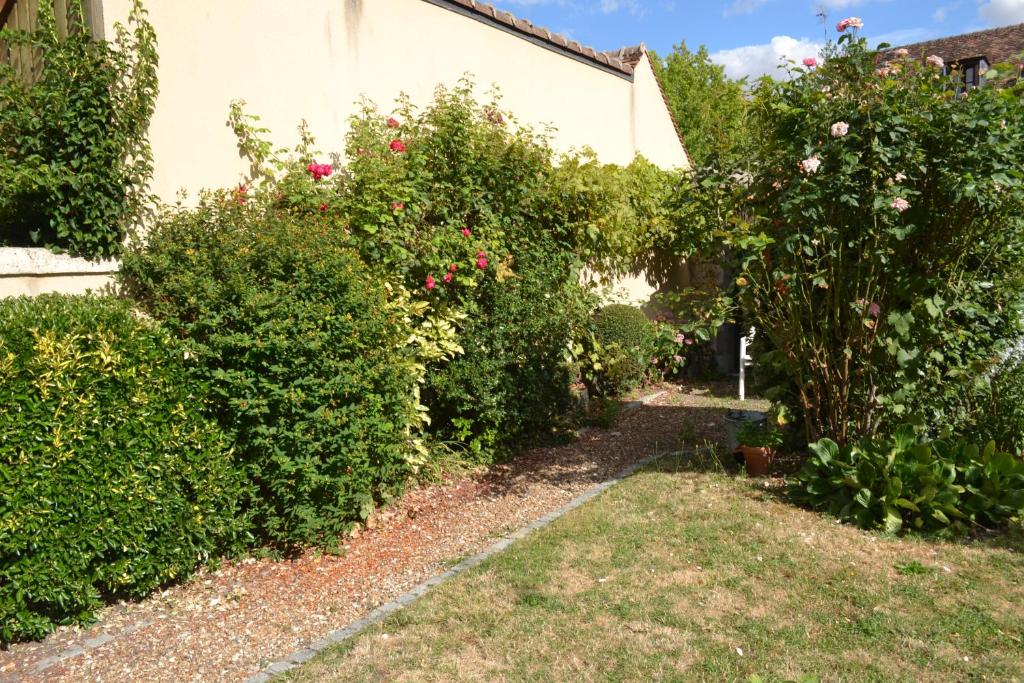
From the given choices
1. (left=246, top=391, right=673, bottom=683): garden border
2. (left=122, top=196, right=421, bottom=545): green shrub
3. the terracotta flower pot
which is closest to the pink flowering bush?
the terracotta flower pot

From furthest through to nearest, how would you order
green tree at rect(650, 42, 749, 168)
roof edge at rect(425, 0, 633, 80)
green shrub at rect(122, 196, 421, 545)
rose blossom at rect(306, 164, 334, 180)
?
1. green tree at rect(650, 42, 749, 168)
2. roof edge at rect(425, 0, 633, 80)
3. rose blossom at rect(306, 164, 334, 180)
4. green shrub at rect(122, 196, 421, 545)

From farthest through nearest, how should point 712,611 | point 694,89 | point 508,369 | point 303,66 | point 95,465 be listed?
point 694,89
point 508,369
point 303,66
point 712,611
point 95,465

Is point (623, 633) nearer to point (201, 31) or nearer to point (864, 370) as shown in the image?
point (864, 370)

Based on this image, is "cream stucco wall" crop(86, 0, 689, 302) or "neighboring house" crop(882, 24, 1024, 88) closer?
"cream stucco wall" crop(86, 0, 689, 302)

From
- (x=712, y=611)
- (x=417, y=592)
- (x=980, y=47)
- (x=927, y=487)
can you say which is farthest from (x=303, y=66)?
(x=980, y=47)

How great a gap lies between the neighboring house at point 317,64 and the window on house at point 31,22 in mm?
32

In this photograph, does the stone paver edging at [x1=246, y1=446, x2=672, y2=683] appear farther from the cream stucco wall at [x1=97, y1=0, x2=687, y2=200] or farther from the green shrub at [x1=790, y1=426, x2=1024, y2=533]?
the cream stucco wall at [x1=97, y1=0, x2=687, y2=200]

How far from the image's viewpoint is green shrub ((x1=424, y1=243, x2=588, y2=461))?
661 cm

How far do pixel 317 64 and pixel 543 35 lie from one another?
3953mm

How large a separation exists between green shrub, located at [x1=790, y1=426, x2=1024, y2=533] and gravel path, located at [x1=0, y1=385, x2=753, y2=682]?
2.07m

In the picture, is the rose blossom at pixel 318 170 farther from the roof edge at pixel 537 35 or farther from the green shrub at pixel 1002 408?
the green shrub at pixel 1002 408

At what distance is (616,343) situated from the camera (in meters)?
9.57

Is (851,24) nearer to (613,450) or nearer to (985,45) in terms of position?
(613,450)

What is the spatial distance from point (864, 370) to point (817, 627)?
251 cm
